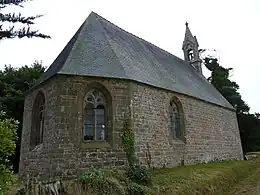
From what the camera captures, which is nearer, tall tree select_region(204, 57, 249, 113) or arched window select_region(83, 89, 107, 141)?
arched window select_region(83, 89, 107, 141)

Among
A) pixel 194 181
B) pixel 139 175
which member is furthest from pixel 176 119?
pixel 139 175

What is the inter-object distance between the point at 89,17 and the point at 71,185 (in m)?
10.6

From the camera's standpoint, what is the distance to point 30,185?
329 inches

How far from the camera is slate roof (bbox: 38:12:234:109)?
40.3 ft

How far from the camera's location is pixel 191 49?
27672mm

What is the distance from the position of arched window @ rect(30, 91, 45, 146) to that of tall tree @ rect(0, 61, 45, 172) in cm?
666

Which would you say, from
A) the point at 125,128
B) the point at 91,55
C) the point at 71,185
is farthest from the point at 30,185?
the point at 91,55

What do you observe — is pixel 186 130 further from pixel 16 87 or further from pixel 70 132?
pixel 16 87

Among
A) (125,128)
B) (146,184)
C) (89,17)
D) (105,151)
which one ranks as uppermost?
(89,17)

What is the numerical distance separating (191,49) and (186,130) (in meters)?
14.4

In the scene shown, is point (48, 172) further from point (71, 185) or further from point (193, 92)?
point (193, 92)

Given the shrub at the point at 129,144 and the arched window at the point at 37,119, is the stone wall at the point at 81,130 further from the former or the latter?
the arched window at the point at 37,119

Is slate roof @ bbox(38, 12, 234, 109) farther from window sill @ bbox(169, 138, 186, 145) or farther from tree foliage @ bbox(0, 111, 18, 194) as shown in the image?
tree foliage @ bbox(0, 111, 18, 194)

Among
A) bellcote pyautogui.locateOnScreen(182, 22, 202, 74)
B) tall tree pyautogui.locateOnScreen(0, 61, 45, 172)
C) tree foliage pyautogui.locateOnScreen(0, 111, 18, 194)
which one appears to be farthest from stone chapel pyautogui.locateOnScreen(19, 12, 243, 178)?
bellcote pyautogui.locateOnScreen(182, 22, 202, 74)
